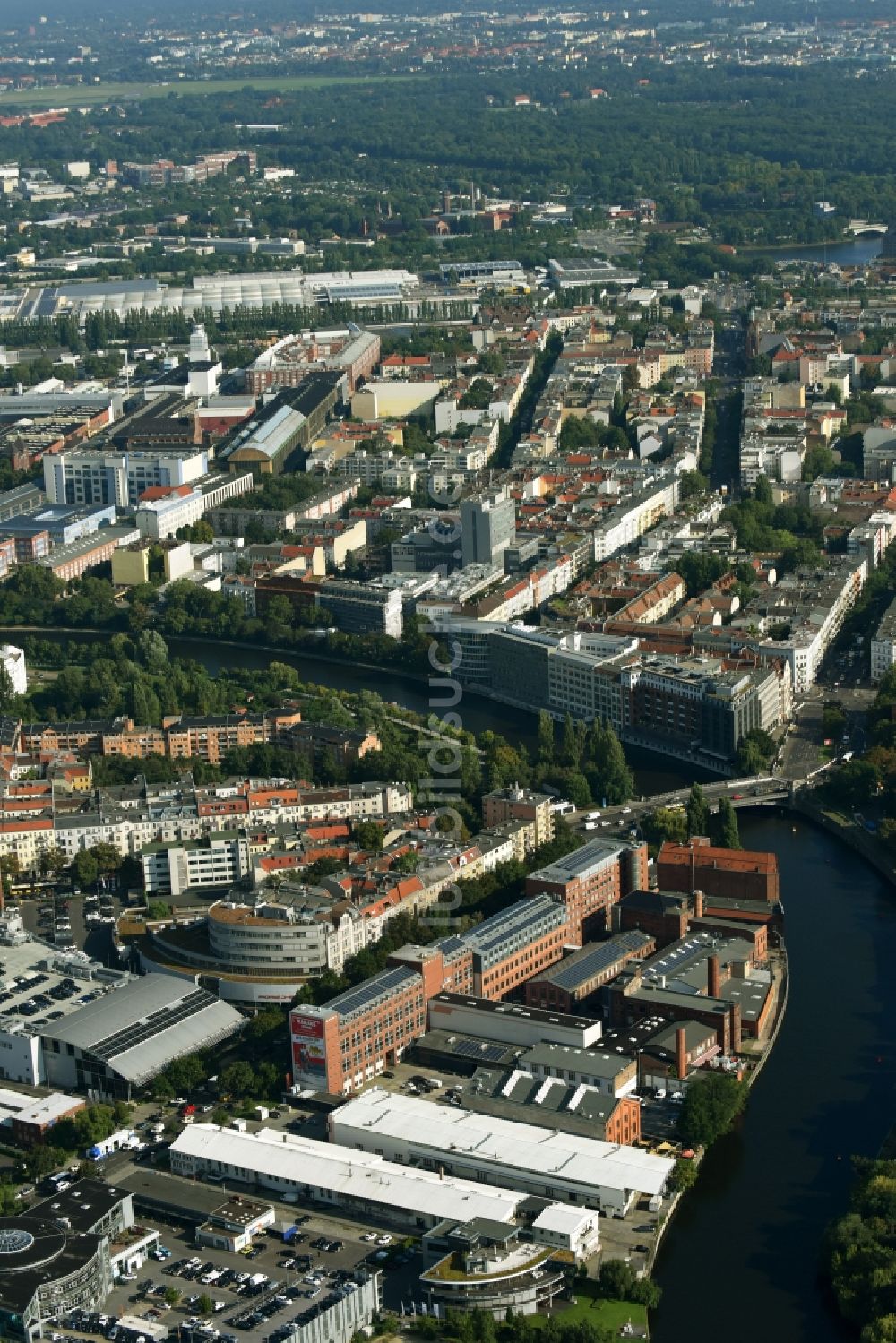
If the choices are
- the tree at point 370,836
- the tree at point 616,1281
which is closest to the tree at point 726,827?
the tree at point 370,836

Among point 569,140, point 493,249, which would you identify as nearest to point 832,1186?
point 493,249

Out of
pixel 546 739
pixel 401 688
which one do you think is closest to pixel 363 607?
pixel 401 688

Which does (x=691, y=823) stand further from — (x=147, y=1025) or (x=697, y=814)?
(x=147, y=1025)

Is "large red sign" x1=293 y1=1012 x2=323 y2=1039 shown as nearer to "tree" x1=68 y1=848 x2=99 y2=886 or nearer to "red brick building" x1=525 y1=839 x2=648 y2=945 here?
"red brick building" x1=525 y1=839 x2=648 y2=945

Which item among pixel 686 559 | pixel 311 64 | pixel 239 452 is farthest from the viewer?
pixel 311 64

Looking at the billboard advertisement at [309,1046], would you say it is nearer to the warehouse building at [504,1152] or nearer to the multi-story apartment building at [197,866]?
the warehouse building at [504,1152]

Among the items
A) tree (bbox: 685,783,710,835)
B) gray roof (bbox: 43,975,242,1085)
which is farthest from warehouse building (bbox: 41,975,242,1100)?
tree (bbox: 685,783,710,835)

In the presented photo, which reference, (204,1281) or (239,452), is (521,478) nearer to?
(239,452)
